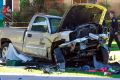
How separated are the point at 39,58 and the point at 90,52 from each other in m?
2.03

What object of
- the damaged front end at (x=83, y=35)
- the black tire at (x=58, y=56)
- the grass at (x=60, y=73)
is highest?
the damaged front end at (x=83, y=35)

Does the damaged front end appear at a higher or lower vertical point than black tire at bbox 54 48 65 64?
higher

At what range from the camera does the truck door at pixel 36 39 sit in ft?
50.8

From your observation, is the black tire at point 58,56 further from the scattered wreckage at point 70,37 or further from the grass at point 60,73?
the grass at point 60,73

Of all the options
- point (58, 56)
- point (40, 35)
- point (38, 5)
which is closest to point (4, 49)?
point (40, 35)

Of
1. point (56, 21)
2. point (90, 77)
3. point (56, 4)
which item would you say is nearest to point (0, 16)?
point (56, 21)

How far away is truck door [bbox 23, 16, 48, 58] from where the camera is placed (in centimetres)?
1547

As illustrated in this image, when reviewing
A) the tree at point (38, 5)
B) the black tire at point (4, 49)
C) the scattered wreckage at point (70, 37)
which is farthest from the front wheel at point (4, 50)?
the tree at point (38, 5)

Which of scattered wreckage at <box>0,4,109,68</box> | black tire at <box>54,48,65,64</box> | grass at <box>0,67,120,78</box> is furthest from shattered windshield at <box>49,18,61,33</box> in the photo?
grass at <box>0,67,120,78</box>

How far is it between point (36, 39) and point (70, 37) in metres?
1.53

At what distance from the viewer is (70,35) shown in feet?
48.2

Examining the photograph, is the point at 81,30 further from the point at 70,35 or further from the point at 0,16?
the point at 0,16

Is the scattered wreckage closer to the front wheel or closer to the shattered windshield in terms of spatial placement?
the shattered windshield

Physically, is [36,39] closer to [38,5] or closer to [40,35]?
[40,35]
